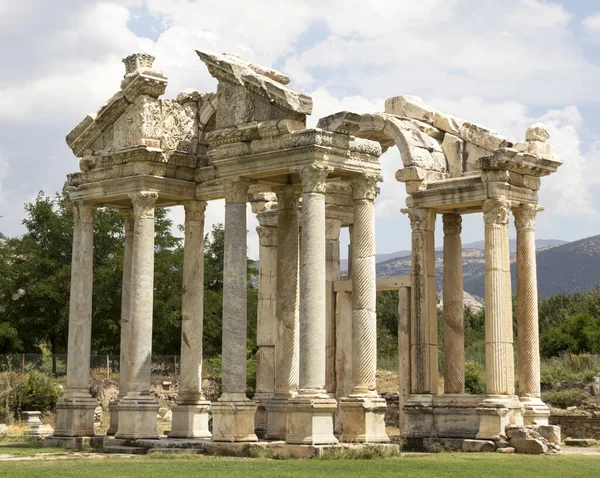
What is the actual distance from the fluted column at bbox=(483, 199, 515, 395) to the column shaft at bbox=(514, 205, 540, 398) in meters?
0.96

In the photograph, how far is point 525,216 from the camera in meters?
32.7

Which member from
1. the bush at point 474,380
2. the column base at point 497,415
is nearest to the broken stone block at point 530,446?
the column base at point 497,415

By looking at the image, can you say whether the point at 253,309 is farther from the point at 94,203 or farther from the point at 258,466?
the point at 258,466

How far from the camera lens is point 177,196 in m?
30.3

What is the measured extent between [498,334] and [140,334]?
9.86 metres

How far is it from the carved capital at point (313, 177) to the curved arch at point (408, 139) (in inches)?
298

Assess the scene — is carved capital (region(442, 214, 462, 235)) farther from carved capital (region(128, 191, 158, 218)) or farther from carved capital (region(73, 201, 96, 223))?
carved capital (region(73, 201, 96, 223))

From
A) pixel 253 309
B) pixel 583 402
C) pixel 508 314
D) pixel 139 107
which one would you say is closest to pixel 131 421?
pixel 139 107

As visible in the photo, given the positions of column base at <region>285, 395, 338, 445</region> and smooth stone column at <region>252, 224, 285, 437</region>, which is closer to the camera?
column base at <region>285, 395, 338, 445</region>

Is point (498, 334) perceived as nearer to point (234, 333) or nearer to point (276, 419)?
point (276, 419)

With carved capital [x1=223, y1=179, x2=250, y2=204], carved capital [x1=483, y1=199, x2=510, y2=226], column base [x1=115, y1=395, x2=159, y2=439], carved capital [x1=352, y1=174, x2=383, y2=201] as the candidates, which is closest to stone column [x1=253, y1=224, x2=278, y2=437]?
column base [x1=115, y1=395, x2=159, y2=439]

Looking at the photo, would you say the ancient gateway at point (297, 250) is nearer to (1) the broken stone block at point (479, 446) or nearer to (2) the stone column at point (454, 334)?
(2) the stone column at point (454, 334)

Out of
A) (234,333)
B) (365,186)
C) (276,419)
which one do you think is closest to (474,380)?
(276,419)

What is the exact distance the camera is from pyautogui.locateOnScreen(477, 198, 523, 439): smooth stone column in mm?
30320
